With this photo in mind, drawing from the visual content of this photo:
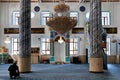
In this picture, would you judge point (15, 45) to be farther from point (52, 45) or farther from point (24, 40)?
point (24, 40)

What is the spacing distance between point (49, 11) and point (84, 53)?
5.04 metres

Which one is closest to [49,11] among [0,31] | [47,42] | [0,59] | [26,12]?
[47,42]

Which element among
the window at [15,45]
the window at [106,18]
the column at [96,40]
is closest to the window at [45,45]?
the window at [15,45]

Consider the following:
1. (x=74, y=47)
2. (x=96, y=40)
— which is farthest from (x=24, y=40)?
(x=74, y=47)

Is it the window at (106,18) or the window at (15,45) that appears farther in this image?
the window at (15,45)

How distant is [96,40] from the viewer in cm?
1322

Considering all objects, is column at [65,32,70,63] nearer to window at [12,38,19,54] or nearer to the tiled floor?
window at [12,38,19,54]

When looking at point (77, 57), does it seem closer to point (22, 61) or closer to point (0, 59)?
point (0, 59)

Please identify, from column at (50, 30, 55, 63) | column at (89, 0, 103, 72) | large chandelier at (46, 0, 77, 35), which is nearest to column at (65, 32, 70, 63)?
column at (50, 30, 55, 63)

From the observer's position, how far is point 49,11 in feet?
72.4

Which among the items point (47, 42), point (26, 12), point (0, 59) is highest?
point (26, 12)

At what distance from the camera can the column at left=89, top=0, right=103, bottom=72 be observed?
13.0m

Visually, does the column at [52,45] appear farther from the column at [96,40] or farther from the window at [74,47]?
the column at [96,40]

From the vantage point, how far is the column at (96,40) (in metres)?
13.0
